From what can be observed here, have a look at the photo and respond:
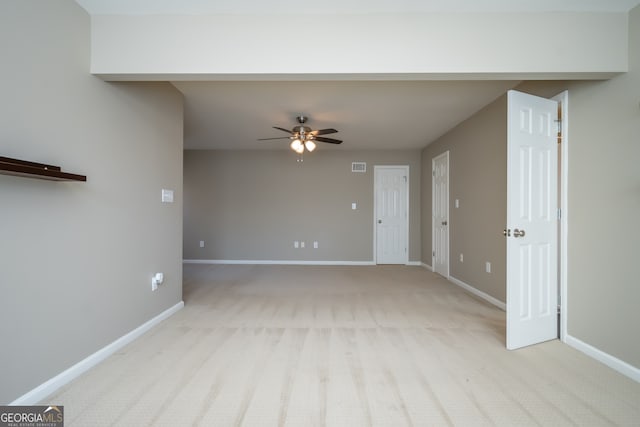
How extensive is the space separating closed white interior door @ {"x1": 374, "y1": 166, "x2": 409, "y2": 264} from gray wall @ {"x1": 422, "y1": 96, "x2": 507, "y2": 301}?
4.63 feet

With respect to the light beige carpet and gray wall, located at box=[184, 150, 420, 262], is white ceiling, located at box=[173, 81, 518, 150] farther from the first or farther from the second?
the light beige carpet

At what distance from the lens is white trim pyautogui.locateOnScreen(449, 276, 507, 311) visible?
344 cm

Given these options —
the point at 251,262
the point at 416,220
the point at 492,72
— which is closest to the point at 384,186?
the point at 416,220

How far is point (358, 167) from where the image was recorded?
6.43 metres

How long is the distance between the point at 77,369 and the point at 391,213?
5569 millimetres

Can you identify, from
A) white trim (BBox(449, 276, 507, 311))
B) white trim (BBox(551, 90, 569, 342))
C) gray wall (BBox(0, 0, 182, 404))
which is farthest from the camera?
white trim (BBox(449, 276, 507, 311))

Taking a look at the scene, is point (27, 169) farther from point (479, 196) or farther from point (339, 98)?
point (479, 196)

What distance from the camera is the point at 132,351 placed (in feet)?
7.75

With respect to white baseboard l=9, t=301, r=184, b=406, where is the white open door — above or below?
above

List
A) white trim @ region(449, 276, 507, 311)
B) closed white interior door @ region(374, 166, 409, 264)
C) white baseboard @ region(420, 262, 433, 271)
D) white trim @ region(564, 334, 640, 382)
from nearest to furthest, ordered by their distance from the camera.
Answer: white trim @ region(564, 334, 640, 382) < white trim @ region(449, 276, 507, 311) < white baseboard @ region(420, 262, 433, 271) < closed white interior door @ region(374, 166, 409, 264)

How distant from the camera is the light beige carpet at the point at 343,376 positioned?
162 cm

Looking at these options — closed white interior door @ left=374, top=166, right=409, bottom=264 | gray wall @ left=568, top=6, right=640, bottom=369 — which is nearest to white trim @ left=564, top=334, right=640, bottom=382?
gray wall @ left=568, top=6, right=640, bottom=369

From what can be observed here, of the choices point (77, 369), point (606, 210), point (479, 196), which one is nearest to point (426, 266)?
point (479, 196)

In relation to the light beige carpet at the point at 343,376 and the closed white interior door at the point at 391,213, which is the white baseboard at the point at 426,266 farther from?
the light beige carpet at the point at 343,376
